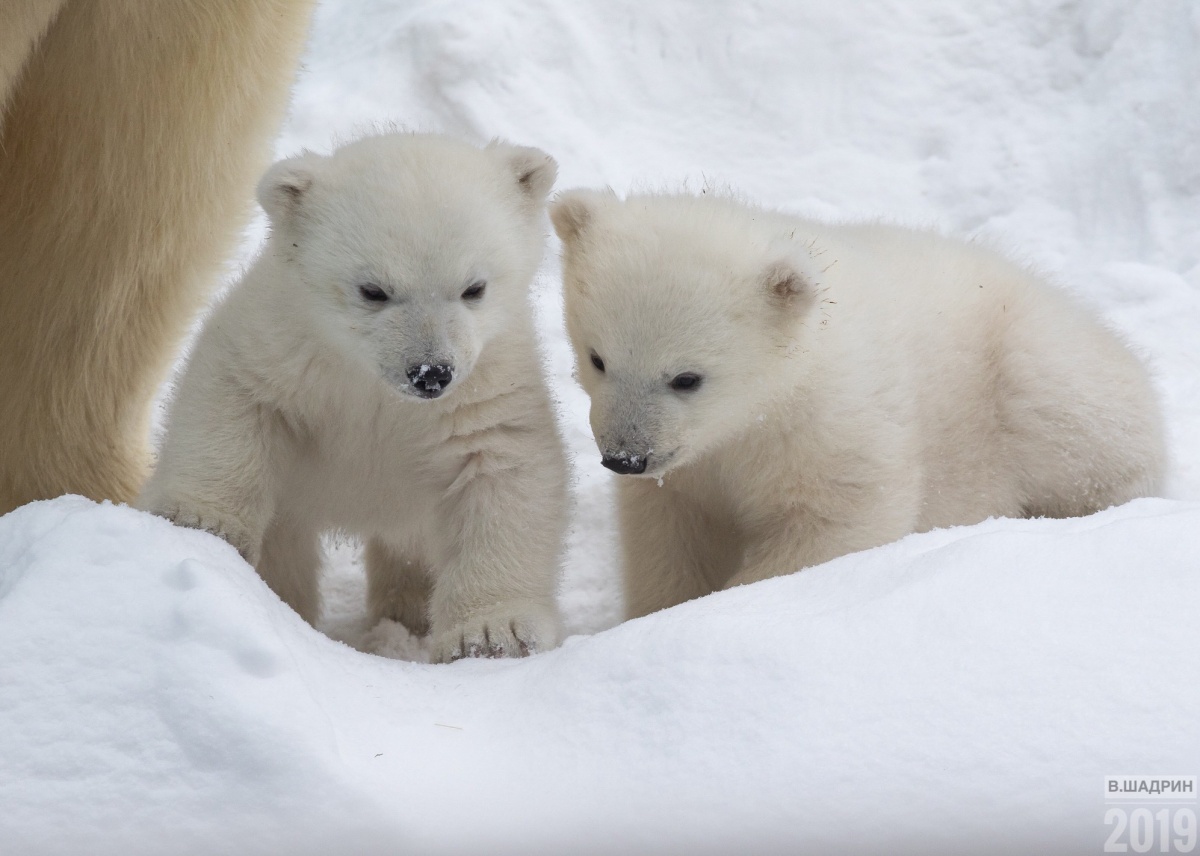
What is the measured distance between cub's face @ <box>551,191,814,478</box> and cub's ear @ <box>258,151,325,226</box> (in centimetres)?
53

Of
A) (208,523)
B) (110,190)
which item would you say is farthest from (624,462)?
(110,190)

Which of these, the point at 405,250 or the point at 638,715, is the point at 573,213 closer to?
the point at 405,250

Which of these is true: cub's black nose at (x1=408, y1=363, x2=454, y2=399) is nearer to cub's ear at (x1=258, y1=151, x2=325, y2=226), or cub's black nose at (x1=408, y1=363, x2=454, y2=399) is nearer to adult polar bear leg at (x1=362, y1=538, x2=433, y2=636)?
cub's ear at (x1=258, y1=151, x2=325, y2=226)

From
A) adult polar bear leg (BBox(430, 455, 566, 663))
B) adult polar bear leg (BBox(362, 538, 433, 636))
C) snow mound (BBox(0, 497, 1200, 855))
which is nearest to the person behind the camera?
snow mound (BBox(0, 497, 1200, 855))

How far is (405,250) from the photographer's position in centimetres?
252

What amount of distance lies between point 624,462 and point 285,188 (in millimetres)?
789

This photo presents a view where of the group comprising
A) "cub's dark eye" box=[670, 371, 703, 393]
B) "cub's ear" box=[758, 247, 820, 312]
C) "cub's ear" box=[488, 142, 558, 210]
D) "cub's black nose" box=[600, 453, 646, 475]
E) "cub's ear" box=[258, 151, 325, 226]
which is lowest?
"cub's black nose" box=[600, 453, 646, 475]

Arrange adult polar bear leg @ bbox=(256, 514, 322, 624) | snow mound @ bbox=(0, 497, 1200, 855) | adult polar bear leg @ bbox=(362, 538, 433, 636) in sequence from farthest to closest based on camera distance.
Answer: adult polar bear leg @ bbox=(362, 538, 433, 636)
adult polar bear leg @ bbox=(256, 514, 322, 624)
snow mound @ bbox=(0, 497, 1200, 855)

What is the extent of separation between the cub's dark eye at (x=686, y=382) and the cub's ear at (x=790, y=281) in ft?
0.71

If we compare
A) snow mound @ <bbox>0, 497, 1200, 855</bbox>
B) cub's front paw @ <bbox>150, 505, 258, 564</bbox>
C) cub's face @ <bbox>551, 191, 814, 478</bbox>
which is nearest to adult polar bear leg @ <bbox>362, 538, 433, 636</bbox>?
cub's front paw @ <bbox>150, 505, 258, 564</bbox>

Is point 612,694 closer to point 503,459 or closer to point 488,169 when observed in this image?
point 503,459

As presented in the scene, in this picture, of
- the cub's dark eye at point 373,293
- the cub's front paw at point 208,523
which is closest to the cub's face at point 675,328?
the cub's dark eye at point 373,293

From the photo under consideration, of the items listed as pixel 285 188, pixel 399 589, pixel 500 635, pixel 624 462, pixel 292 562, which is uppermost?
pixel 285 188

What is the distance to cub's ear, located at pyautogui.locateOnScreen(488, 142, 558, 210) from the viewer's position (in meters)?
2.80
